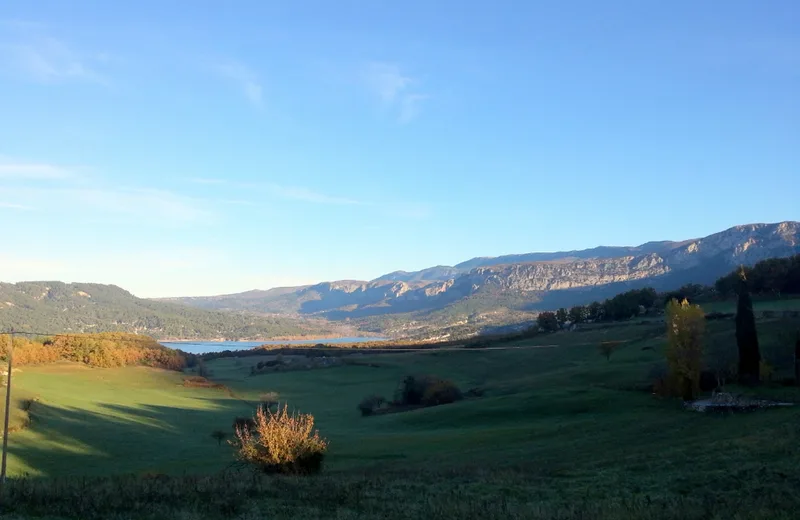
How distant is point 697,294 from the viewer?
4921 inches

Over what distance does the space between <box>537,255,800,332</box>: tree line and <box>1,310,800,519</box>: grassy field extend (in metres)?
24.4

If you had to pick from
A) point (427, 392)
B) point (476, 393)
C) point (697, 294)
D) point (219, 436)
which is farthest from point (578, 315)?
point (219, 436)

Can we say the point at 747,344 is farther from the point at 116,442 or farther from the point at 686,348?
the point at 116,442

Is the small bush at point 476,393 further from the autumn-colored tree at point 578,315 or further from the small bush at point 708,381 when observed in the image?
the autumn-colored tree at point 578,315

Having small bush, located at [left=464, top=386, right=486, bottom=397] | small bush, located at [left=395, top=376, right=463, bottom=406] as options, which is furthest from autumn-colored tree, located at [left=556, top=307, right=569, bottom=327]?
small bush, located at [left=395, top=376, right=463, bottom=406]

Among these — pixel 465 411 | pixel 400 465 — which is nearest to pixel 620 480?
pixel 400 465

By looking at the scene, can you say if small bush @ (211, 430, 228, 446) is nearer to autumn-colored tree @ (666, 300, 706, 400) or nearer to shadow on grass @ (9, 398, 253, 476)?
shadow on grass @ (9, 398, 253, 476)

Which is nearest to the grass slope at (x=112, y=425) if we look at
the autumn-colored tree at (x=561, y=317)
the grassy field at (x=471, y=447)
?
the grassy field at (x=471, y=447)

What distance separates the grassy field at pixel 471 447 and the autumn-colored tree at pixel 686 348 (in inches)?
82.3

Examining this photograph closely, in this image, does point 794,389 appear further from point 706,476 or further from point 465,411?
point 706,476

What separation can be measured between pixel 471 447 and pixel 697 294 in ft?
343

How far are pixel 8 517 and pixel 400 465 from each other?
19696 mm

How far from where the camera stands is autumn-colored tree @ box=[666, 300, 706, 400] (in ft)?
141

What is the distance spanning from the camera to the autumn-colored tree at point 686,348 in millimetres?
43062
